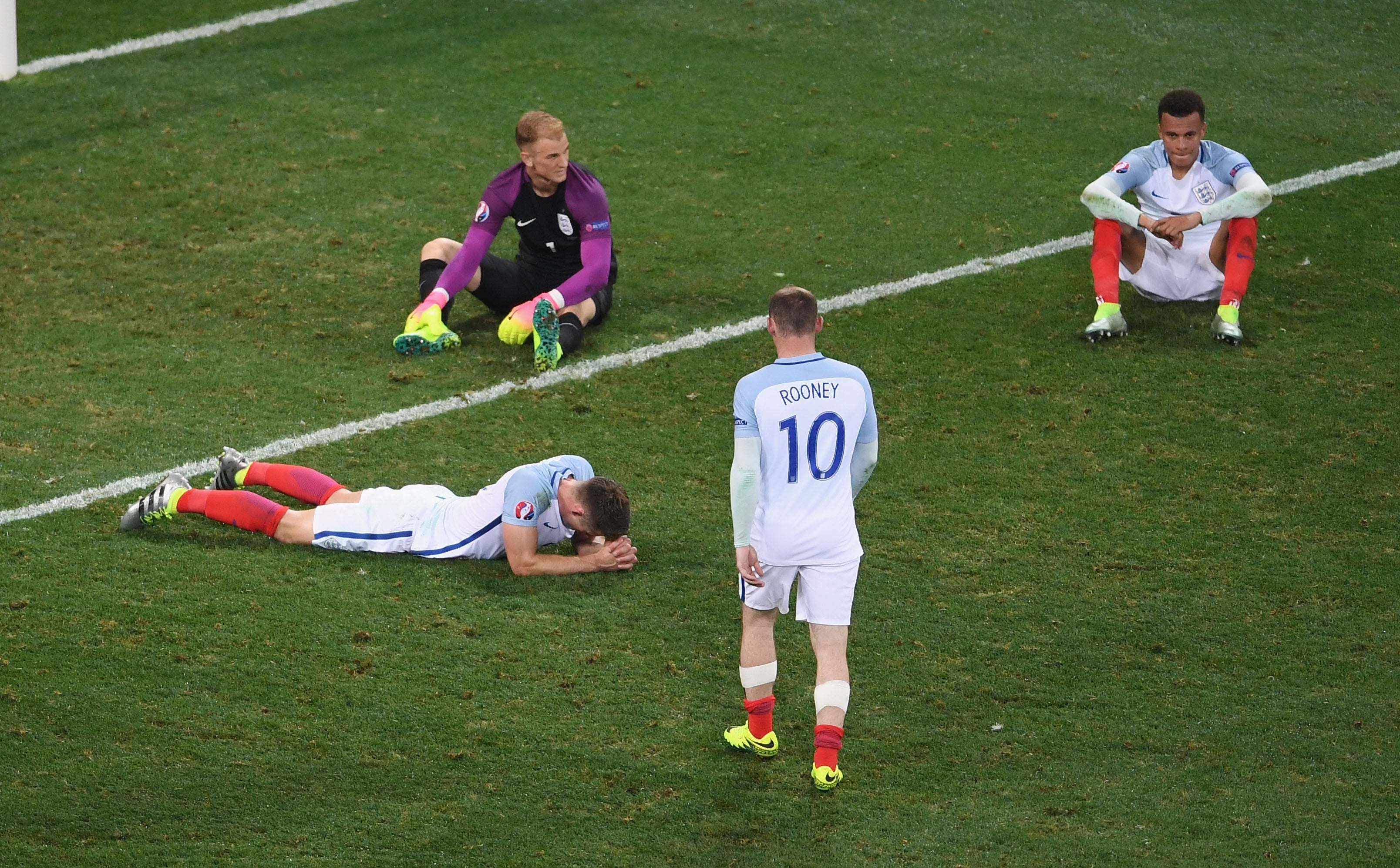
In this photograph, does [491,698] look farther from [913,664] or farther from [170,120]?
[170,120]

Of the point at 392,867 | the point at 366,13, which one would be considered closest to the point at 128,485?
the point at 392,867

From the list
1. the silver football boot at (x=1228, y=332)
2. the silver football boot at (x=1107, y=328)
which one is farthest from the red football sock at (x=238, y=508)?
the silver football boot at (x=1228, y=332)

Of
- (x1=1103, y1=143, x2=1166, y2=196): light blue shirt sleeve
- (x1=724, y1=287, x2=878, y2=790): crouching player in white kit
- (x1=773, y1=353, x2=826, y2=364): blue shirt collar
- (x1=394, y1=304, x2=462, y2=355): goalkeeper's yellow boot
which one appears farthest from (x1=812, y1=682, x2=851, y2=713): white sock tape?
Answer: (x1=1103, y1=143, x2=1166, y2=196): light blue shirt sleeve

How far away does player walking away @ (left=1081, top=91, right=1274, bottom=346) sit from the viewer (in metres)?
8.39

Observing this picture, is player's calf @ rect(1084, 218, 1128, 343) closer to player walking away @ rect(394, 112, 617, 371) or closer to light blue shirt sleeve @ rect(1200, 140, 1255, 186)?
light blue shirt sleeve @ rect(1200, 140, 1255, 186)

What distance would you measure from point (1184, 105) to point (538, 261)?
3.59 m

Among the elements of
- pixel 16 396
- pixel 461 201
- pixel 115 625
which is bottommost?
pixel 115 625

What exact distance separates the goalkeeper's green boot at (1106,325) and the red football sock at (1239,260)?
555 millimetres

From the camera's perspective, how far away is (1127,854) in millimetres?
5039

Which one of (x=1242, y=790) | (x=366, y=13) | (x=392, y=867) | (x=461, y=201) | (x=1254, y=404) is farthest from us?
(x=366, y=13)

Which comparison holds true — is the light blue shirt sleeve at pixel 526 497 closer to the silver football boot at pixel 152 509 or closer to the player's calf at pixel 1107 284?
the silver football boot at pixel 152 509

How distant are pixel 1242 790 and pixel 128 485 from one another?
195 inches

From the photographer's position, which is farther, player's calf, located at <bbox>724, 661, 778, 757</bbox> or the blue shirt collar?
player's calf, located at <bbox>724, 661, 778, 757</bbox>

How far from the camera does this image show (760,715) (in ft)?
18.0
